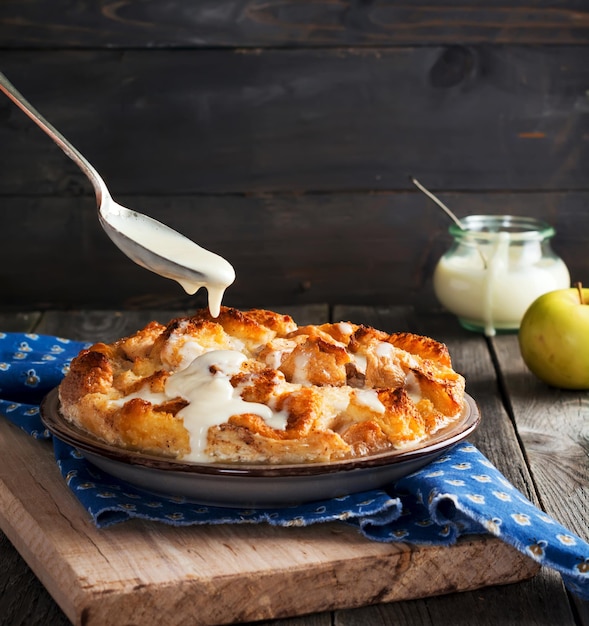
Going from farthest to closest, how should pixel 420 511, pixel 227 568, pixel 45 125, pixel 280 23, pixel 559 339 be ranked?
pixel 280 23, pixel 559 339, pixel 45 125, pixel 420 511, pixel 227 568

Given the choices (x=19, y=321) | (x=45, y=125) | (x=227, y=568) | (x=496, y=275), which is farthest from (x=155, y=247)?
(x=19, y=321)

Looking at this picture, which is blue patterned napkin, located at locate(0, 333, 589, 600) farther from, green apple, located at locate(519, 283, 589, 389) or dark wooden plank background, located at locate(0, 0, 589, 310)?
dark wooden plank background, located at locate(0, 0, 589, 310)

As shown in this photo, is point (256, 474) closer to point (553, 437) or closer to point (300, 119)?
point (553, 437)

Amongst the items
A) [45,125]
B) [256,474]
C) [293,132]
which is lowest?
[256,474]

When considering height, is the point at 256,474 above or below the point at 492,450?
above

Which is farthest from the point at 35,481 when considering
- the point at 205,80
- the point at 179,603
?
the point at 205,80

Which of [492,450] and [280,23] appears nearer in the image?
[492,450]

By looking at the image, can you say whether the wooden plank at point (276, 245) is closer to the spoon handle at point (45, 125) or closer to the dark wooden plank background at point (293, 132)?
the dark wooden plank background at point (293, 132)
